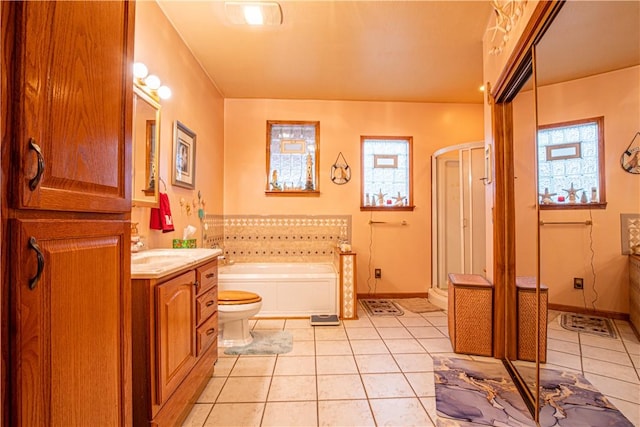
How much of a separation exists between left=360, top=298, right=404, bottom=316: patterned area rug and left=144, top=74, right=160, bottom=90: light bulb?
2932mm

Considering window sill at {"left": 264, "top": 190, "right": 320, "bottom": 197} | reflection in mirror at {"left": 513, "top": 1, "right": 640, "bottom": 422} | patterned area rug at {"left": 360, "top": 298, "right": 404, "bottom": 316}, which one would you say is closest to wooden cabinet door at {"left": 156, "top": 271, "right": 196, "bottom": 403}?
reflection in mirror at {"left": 513, "top": 1, "right": 640, "bottom": 422}

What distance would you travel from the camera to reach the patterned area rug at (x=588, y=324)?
3.90 feet

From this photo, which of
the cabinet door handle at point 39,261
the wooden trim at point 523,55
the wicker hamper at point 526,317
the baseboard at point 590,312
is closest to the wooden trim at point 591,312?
the baseboard at point 590,312

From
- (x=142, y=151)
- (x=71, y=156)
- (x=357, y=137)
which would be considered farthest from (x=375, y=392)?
(x=357, y=137)

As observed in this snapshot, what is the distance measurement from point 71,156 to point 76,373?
543 mm

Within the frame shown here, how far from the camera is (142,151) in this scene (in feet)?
6.30

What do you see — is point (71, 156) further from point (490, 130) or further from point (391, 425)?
point (490, 130)

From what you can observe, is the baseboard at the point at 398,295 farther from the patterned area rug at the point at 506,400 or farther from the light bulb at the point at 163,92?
the light bulb at the point at 163,92

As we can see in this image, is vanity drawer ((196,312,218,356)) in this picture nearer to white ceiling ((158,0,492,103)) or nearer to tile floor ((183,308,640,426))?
tile floor ((183,308,640,426))

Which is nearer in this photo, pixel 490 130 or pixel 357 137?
pixel 490 130

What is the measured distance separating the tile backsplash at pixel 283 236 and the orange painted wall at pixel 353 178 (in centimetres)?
10

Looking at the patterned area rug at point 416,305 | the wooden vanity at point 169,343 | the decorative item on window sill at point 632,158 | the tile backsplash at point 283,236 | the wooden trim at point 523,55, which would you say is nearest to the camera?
the decorative item on window sill at point 632,158

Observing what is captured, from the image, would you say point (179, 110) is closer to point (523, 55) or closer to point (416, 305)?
point (523, 55)

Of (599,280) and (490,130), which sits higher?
(490,130)
